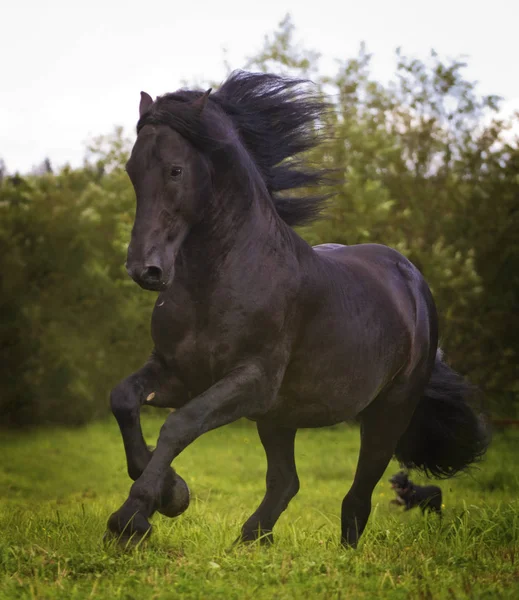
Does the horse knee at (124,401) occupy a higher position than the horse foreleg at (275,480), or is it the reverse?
the horse knee at (124,401)

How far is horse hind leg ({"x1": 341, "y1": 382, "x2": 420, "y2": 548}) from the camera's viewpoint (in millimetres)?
6219

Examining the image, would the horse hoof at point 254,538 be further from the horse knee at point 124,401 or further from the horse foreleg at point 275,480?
the horse knee at point 124,401

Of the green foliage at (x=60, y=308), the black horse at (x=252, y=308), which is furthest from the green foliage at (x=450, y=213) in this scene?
the black horse at (x=252, y=308)

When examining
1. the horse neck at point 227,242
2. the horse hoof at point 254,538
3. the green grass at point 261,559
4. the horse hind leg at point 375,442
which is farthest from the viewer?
the horse hind leg at point 375,442

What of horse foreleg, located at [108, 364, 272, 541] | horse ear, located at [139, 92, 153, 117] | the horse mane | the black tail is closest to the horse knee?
horse foreleg, located at [108, 364, 272, 541]

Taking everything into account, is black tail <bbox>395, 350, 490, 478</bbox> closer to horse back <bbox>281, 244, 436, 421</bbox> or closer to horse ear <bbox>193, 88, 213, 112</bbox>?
horse back <bbox>281, 244, 436, 421</bbox>

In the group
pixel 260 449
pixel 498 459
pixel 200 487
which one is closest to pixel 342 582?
pixel 200 487

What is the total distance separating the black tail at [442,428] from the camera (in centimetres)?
702

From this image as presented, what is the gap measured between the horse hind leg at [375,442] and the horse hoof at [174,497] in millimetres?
1799

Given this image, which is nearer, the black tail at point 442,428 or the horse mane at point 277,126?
the horse mane at point 277,126

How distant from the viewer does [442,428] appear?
7.02 meters

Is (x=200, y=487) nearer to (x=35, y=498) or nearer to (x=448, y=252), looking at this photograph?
(x=35, y=498)

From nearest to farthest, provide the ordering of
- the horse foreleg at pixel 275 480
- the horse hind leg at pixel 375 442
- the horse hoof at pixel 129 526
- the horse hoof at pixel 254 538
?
the horse hoof at pixel 129 526
the horse hoof at pixel 254 538
the horse foreleg at pixel 275 480
the horse hind leg at pixel 375 442

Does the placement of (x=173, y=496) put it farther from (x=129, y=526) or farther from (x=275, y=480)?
(x=275, y=480)
